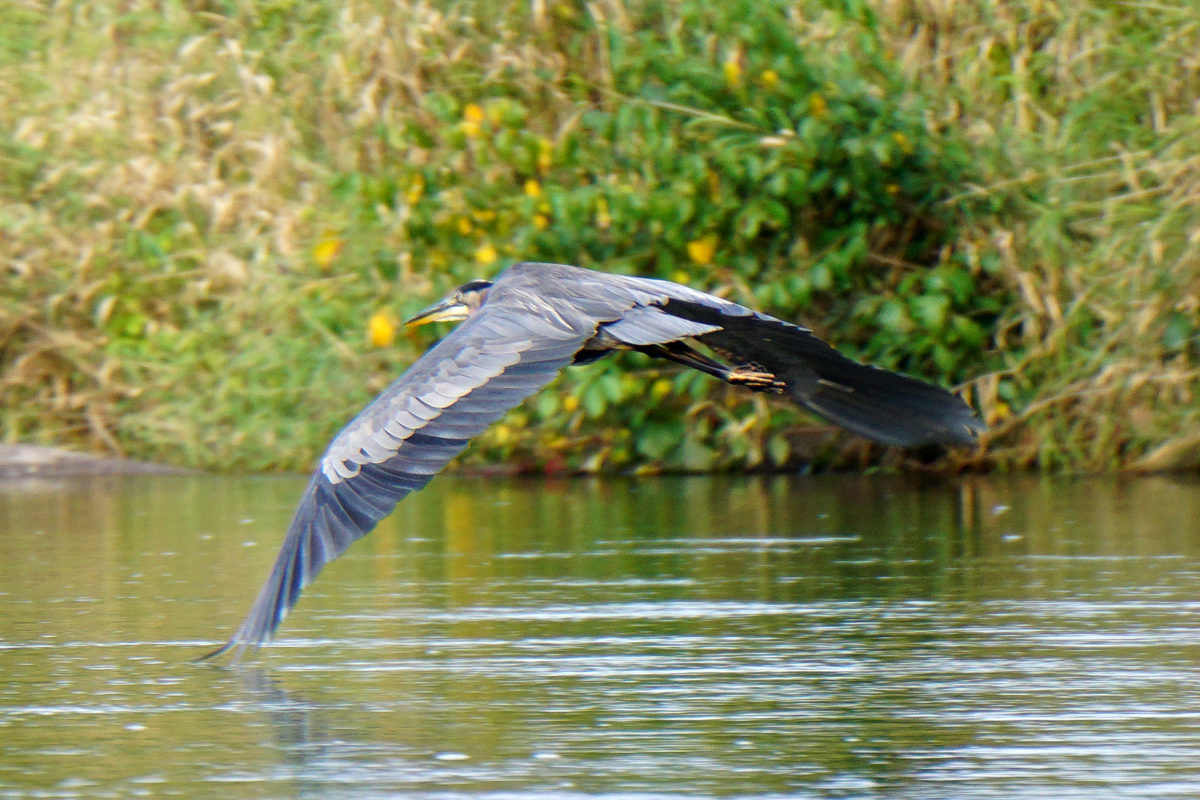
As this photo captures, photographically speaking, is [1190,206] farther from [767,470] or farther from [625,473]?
[625,473]

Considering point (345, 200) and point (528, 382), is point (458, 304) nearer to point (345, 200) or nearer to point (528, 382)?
point (528, 382)

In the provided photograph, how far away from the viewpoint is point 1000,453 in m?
8.20

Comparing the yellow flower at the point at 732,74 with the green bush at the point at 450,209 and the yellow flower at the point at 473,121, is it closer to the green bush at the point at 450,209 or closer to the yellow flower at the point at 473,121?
the green bush at the point at 450,209

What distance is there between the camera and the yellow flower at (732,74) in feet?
26.7

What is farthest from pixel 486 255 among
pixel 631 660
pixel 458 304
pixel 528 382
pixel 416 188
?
pixel 631 660

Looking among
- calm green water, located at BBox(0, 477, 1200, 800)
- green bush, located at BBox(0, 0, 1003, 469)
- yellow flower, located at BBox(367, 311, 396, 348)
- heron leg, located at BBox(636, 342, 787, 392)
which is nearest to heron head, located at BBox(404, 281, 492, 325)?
calm green water, located at BBox(0, 477, 1200, 800)

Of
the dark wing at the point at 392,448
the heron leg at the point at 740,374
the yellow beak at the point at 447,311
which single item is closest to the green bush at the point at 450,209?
the yellow beak at the point at 447,311

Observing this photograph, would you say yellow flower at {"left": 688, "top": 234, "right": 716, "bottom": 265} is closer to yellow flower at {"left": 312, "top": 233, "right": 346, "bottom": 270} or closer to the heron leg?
yellow flower at {"left": 312, "top": 233, "right": 346, "bottom": 270}

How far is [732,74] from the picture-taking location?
8.15m

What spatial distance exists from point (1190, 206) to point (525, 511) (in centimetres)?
309

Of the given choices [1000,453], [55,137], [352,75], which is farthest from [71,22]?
[1000,453]

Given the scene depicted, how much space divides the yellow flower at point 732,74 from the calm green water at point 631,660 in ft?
7.84

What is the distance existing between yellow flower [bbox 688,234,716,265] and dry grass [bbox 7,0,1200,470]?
86cm

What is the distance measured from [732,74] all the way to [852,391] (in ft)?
11.9
